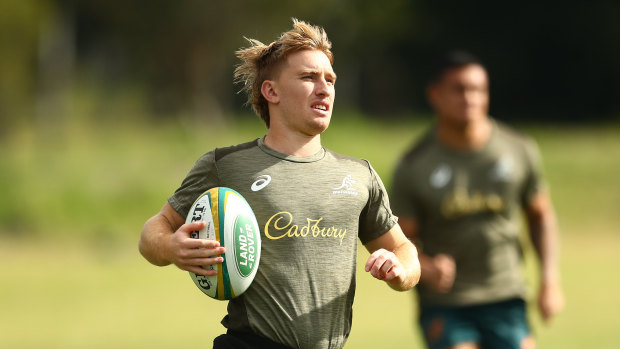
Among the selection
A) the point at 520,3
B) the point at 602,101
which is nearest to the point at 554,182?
the point at 602,101

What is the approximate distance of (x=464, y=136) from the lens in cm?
774

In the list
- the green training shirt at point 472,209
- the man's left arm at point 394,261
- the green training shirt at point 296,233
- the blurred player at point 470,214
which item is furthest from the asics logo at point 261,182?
the green training shirt at point 472,209

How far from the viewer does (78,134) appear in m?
49.7

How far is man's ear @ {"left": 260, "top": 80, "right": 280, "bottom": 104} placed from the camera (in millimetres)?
4934

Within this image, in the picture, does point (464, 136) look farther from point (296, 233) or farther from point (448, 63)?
point (296, 233)

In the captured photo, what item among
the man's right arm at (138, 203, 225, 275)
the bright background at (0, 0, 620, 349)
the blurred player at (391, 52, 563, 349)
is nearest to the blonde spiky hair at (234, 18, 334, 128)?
the man's right arm at (138, 203, 225, 275)

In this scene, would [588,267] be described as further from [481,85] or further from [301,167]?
[301,167]

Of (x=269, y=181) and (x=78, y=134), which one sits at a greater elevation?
(x=78, y=134)

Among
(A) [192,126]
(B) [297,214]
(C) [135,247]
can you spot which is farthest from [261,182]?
(A) [192,126]

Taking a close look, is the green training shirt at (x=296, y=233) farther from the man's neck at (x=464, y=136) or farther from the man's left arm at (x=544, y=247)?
the man's left arm at (x=544, y=247)

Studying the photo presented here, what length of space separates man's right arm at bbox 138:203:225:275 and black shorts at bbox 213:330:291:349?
383mm

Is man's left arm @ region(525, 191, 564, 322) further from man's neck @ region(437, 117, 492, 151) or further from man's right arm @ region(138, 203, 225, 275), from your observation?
man's right arm @ region(138, 203, 225, 275)

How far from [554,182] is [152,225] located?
25263 mm

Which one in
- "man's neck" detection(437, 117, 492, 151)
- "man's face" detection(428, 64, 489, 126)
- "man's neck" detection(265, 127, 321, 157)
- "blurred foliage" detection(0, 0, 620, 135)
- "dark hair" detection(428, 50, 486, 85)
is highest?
"blurred foliage" detection(0, 0, 620, 135)
